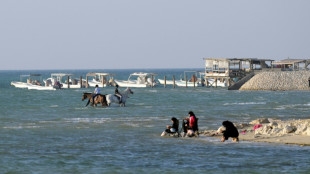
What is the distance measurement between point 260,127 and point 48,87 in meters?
77.8

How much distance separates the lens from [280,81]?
9019cm

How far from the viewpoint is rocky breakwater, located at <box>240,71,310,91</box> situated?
292 feet

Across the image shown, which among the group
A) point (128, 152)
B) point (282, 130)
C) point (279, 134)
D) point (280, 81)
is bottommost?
point (128, 152)

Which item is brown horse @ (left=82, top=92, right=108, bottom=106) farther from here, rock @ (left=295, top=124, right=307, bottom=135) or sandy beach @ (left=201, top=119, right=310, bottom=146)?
rock @ (left=295, top=124, right=307, bottom=135)

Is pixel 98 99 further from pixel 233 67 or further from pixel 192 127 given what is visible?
pixel 233 67

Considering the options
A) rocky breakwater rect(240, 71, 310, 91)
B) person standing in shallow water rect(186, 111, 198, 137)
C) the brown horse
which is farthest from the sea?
rocky breakwater rect(240, 71, 310, 91)

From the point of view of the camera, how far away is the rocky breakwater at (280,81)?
89000 mm

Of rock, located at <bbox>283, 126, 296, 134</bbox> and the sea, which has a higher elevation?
rock, located at <bbox>283, 126, 296, 134</bbox>

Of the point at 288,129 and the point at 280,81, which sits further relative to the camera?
the point at 280,81

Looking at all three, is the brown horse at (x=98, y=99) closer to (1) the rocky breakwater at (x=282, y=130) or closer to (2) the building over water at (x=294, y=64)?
(1) the rocky breakwater at (x=282, y=130)

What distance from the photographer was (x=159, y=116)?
149ft

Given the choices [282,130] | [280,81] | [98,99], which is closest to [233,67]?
[280,81]

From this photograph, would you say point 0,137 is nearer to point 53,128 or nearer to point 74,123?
point 53,128

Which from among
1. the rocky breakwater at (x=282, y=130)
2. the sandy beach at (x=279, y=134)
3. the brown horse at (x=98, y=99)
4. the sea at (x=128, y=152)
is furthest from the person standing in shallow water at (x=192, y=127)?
the brown horse at (x=98, y=99)
